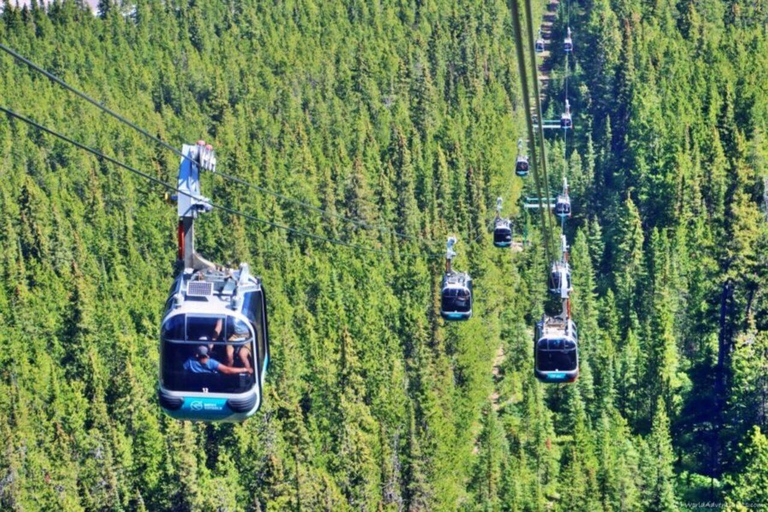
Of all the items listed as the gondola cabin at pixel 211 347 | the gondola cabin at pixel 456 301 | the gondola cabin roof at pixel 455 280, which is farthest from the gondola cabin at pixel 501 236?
the gondola cabin at pixel 211 347

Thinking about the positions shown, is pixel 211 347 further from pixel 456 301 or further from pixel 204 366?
pixel 456 301

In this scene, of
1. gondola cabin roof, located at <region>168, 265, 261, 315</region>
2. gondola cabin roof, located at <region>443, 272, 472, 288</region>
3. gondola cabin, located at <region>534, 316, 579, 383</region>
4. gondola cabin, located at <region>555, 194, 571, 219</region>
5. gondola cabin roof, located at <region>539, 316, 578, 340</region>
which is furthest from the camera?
gondola cabin, located at <region>555, 194, 571, 219</region>

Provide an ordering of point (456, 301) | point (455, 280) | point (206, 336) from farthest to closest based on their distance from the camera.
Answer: point (455, 280) → point (456, 301) → point (206, 336)

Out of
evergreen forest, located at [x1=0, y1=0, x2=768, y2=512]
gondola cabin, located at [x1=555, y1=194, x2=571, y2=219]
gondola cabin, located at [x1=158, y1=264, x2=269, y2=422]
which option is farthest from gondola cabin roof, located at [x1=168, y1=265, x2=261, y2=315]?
gondola cabin, located at [x1=555, y1=194, x2=571, y2=219]

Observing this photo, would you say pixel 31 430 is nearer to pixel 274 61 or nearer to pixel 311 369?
pixel 311 369

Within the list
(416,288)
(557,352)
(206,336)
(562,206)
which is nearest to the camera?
(206,336)

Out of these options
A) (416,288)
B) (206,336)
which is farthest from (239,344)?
(416,288)

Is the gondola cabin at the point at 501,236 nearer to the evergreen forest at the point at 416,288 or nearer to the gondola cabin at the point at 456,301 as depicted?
the evergreen forest at the point at 416,288

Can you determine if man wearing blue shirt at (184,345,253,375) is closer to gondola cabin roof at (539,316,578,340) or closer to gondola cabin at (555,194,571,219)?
gondola cabin roof at (539,316,578,340)
